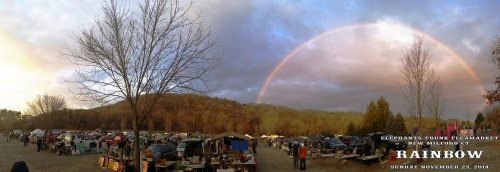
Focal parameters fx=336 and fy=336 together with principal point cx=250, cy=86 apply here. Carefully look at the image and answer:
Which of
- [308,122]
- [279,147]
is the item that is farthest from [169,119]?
[279,147]

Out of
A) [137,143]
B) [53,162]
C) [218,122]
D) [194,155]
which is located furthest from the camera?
[218,122]

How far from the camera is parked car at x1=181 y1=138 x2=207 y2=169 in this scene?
52.9 ft

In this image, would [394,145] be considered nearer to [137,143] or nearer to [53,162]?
[137,143]

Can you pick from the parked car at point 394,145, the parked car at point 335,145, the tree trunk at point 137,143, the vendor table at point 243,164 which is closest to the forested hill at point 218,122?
the parked car at point 335,145

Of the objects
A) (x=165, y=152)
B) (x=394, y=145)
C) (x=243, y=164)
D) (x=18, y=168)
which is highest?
(x=18, y=168)

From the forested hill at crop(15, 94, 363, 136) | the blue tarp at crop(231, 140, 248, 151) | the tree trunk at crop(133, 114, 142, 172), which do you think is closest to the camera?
the tree trunk at crop(133, 114, 142, 172)

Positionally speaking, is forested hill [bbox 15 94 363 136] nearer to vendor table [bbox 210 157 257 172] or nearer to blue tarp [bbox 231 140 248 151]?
blue tarp [bbox 231 140 248 151]

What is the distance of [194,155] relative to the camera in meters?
17.6

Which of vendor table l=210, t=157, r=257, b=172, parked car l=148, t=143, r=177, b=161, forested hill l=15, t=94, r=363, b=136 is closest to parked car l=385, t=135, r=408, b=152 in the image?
vendor table l=210, t=157, r=257, b=172

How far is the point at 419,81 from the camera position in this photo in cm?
1888

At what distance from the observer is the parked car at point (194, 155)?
635 inches

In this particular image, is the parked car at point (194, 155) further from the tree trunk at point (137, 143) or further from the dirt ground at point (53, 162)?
the tree trunk at point (137, 143)

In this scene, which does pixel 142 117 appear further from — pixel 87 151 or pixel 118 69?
pixel 87 151

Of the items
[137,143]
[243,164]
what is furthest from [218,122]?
[137,143]
